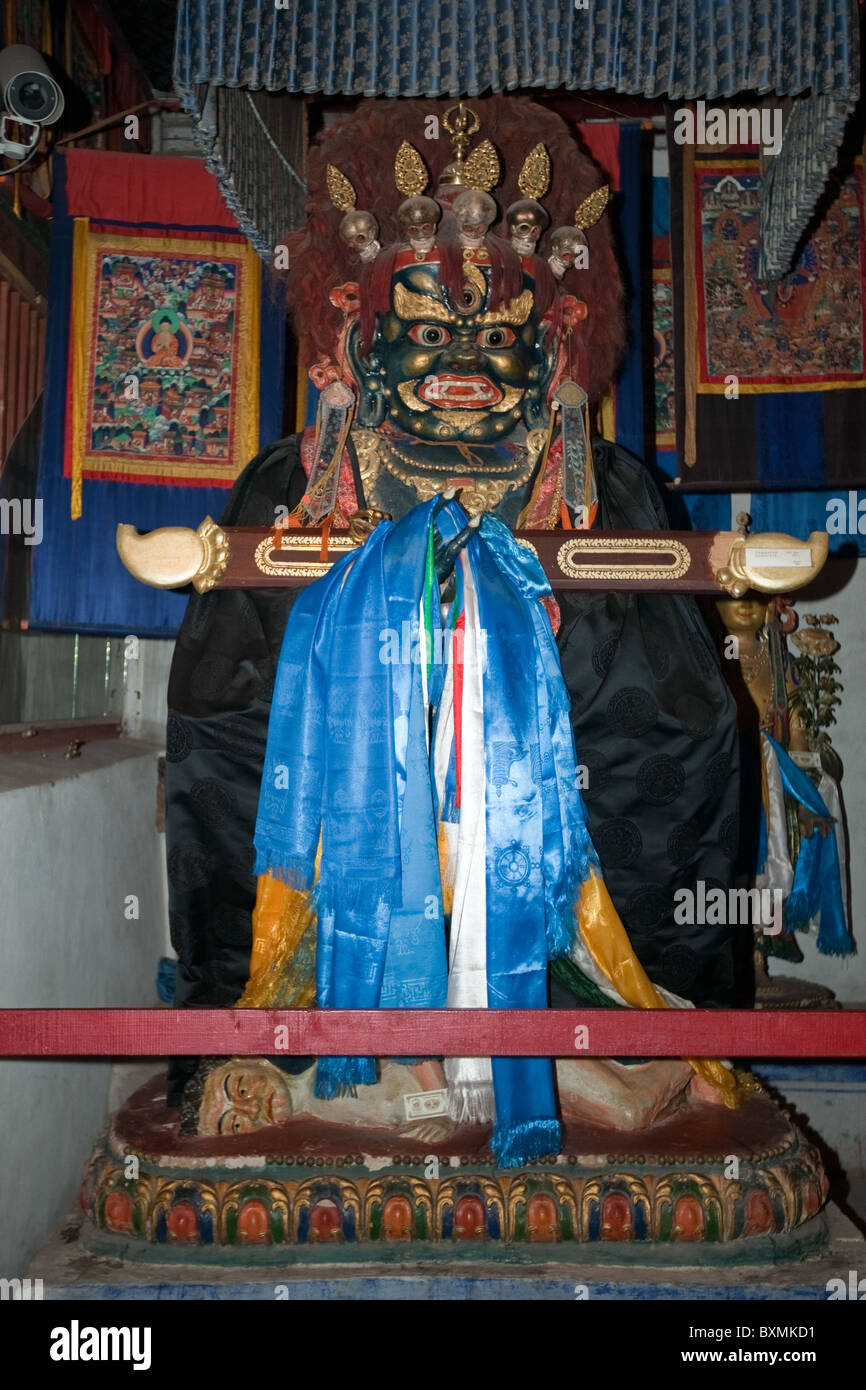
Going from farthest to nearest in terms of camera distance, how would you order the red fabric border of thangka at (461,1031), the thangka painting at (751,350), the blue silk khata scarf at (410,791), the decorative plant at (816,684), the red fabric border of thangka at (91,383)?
the decorative plant at (816,684) → the thangka painting at (751,350) → the red fabric border of thangka at (91,383) → the blue silk khata scarf at (410,791) → the red fabric border of thangka at (461,1031)

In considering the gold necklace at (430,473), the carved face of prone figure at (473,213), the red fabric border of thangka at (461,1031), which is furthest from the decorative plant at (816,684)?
Result: the red fabric border of thangka at (461,1031)

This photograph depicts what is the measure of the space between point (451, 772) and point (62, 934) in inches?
52.5

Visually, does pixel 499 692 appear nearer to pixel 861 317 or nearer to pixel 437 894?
pixel 437 894

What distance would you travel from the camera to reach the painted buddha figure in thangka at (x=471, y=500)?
3.31 m

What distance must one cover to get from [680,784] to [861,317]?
207 cm

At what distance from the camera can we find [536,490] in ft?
11.4

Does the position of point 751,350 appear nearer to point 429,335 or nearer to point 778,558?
point 429,335

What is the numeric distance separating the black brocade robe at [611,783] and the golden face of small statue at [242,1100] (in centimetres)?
21

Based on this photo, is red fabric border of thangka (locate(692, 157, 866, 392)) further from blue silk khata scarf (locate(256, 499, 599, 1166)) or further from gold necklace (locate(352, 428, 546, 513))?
blue silk khata scarf (locate(256, 499, 599, 1166))

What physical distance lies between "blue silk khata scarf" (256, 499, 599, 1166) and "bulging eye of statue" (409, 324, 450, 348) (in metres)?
0.58

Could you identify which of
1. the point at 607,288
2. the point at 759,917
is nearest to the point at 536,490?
the point at 607,288

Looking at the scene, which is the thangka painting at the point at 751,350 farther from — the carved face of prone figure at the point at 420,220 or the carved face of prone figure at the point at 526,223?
the carved face of prone figure at the point at 420,220

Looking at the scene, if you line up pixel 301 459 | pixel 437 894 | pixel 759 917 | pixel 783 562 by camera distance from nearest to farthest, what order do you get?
pixel 437 894, pixel 783 562, pixel 301 459, pixel 759 917

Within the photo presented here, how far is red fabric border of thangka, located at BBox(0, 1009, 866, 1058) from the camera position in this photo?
2184mm
